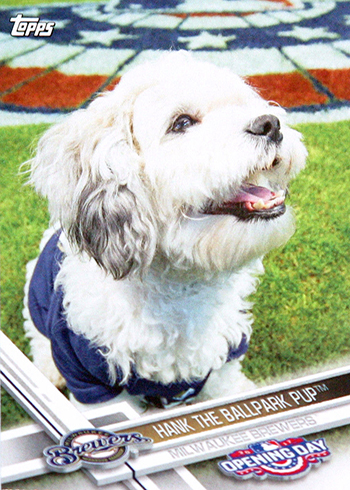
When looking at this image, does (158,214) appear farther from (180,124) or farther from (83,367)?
(83,367)

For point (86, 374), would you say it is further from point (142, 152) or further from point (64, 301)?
point (142, 152)

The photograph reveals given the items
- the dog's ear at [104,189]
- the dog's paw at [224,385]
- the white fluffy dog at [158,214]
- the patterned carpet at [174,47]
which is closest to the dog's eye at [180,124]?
the white fluffy dog at [158,214]

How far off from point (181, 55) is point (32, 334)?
109cm

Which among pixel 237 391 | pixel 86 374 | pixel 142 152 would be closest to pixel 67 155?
pixel 142 152

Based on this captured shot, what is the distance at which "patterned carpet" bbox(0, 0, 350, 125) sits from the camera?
2000 mm

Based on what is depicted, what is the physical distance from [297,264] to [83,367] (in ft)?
2.96

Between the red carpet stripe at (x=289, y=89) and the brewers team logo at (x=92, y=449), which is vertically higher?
the red carpet stripe at (x=289, y=89)

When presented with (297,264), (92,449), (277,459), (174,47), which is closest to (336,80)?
(174,47)

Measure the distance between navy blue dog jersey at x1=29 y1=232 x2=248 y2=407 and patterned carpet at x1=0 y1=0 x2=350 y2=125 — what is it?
50cm

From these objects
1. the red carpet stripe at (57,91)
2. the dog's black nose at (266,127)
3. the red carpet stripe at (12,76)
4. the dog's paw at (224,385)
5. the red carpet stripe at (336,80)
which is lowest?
the dog's paw at (224,385)

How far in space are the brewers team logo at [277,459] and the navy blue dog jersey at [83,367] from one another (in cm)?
26

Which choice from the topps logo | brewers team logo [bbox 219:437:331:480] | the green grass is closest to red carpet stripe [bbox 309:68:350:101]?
the green grass

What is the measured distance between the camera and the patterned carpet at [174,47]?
2.00 metres

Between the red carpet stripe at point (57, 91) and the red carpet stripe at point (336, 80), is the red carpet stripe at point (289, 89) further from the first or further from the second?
the red carpet stripe at point (57, 91)
